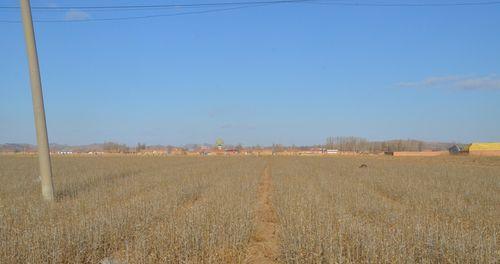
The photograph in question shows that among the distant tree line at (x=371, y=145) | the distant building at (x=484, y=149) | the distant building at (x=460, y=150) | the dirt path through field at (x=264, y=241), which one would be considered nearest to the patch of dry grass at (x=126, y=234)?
the dirt path through field at (x=264, y=241)

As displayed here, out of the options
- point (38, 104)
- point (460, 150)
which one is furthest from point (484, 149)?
point (38, 104)

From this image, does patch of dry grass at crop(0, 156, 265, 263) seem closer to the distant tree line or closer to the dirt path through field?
the dirt path through field

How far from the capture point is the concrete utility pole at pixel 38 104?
38.4ft

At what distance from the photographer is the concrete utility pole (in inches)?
460

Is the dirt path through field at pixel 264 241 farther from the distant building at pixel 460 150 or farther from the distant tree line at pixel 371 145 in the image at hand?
the distant tree line at pixel 371 145

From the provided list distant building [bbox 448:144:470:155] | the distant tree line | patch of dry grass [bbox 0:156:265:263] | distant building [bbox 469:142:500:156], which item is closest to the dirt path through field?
patch of dry grass [bbox 0:156:265:263]

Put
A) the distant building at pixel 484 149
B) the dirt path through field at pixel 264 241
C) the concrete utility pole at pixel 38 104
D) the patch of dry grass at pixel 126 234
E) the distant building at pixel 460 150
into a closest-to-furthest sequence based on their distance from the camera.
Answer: the patch of dry grass at pixel 126 234
the dirt path through field at pixel 264 241
the concrete utility pole at pixel 38 104
the distant building at pixel 484 149
the distant building at pixel 460 150

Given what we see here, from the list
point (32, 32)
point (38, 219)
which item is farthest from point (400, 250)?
point (32, 32)

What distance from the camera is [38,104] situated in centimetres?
1166

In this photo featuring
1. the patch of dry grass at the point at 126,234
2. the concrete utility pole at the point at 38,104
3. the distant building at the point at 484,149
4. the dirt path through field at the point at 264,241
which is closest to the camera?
the patch of dry grass at the point at 126,234

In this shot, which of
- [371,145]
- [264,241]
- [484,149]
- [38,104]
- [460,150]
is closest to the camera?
[264,241]

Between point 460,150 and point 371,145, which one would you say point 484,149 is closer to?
point 460,150

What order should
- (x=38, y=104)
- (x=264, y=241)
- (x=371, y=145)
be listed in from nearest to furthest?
1. (x=264, y=241)
2. (x=38, y=104)
3. (x=371, y=145)

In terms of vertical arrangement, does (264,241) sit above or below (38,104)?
below
